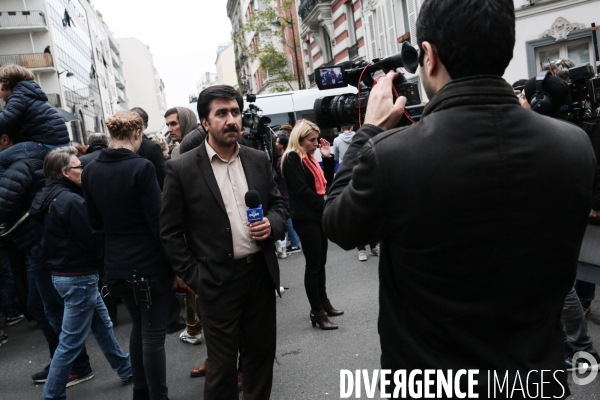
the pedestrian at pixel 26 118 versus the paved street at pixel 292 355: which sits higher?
the pedestrian at pixel 26 118

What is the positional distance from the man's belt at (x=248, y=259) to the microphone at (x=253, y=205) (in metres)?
0.29

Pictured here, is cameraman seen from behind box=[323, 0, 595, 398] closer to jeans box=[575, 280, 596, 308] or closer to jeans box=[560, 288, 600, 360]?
jeans box=[560, 288, 600, 360]

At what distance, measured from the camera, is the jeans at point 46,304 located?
435 cm

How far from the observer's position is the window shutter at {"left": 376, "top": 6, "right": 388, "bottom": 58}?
19.1 m

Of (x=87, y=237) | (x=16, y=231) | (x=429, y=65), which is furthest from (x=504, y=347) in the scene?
(x=16, y=231)

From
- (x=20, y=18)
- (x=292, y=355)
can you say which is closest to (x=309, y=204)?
(x=292, y=355)

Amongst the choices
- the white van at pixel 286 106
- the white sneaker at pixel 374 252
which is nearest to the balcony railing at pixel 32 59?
the white van at pixel 286 106

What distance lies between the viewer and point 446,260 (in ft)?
4.75

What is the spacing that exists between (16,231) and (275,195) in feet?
8.63

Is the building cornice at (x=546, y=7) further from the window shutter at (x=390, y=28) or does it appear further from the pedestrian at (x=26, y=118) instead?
the pedestrian at (x=26, y=118)

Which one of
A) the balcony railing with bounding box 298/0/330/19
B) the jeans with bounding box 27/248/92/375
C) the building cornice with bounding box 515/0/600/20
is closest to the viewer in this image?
the jeans with bounding box 27/248/92/375

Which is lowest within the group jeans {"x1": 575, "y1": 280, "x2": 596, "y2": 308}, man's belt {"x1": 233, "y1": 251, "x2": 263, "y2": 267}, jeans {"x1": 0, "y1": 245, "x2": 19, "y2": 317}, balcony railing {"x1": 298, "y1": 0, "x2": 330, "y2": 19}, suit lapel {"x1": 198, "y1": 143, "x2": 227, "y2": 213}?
jeans {"x1": 575, "y1": 280, "x2": 596, "y2": 308}

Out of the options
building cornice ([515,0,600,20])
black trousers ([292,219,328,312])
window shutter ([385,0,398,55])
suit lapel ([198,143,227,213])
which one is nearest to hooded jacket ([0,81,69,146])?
suit lapel ([198,143,227,213])

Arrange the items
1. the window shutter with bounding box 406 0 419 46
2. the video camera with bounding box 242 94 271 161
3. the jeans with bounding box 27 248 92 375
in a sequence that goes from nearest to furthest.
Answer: the jeans with bounding box 27 248 92 375 → the video camera with bounding box 242 94 271 161 → the window shutter with bounding box 406 0 419 46
